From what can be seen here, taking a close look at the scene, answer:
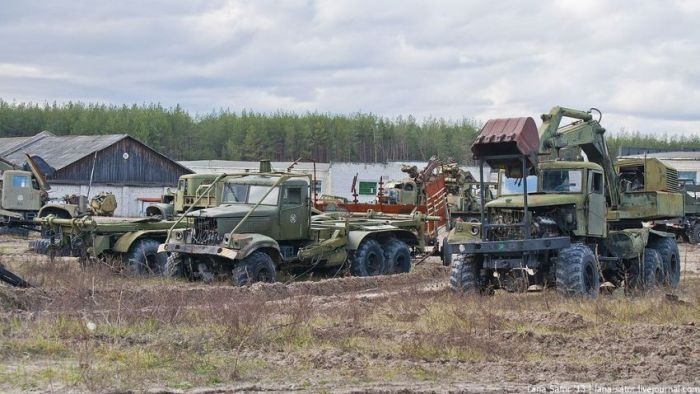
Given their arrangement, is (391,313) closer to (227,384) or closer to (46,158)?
(227,384)

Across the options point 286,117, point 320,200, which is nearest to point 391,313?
point 320,200

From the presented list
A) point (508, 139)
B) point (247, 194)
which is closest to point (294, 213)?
point (247, 194)

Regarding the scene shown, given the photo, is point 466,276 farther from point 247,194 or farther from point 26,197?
point 26,197

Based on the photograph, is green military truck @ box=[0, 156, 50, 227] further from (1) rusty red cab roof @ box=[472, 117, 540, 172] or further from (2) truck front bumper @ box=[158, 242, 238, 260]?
(1) rusty red cab roof @ box=[472, 117, 540, 172]

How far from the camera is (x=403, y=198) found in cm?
3528

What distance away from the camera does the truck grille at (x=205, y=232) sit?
1847 cm

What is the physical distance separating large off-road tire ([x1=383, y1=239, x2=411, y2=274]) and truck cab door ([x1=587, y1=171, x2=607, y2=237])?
5.44 metres

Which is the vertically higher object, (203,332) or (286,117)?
(286,117)

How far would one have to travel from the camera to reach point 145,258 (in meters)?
20.3

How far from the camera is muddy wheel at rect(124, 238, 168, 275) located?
20188mm

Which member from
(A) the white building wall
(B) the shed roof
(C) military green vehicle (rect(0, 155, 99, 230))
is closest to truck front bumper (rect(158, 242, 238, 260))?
(C) military green vehicle (rect(0, 155, 99, 230))

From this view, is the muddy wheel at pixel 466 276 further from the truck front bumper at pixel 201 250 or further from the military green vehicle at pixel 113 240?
the military green vehicle at pixel 113 240

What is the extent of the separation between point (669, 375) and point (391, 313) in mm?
4950

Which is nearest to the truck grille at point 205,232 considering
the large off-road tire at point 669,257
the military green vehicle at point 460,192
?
the large off-road tire at point 669,257
